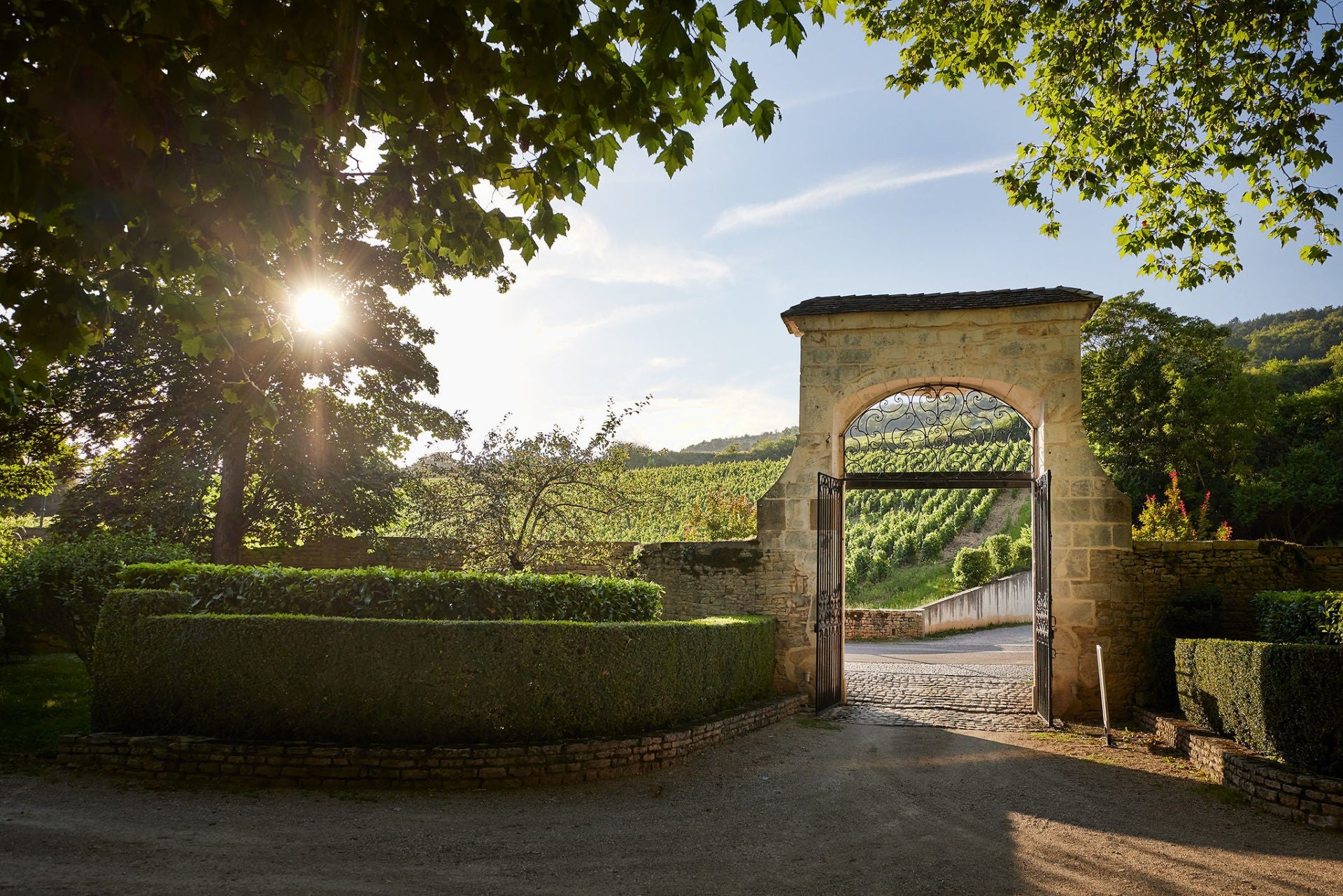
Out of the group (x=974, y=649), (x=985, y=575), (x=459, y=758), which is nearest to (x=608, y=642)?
(x=459, y=758)

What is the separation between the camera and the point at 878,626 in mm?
20406

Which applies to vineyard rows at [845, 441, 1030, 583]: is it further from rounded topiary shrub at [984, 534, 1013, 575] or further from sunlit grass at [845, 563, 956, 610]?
rounded topiary shrub at [984, 534, 1013, 575]

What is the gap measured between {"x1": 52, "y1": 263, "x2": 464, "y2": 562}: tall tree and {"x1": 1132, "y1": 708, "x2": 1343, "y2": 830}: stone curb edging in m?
12.3

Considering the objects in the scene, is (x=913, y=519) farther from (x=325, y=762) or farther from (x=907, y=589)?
(x=325, y=762)

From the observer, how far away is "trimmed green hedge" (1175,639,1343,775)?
5.64 m

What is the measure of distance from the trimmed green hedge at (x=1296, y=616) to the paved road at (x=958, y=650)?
23.4 feet

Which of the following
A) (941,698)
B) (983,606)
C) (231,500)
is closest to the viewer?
(941,698)

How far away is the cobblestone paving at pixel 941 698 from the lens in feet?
29.8

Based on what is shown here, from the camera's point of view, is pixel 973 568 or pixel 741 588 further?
pixel 973 568

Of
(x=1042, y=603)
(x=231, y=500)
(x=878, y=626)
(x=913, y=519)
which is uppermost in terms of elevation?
(x=913, y=519)

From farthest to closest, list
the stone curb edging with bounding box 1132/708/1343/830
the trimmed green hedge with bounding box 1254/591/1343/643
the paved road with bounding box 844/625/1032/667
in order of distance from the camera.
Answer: the paved road with bounding box 844/625/1032/667, the trimmed green hedge with bounding box 1254/591/1343/643, the stone curb edging with bounding box 1132/708/1343/830

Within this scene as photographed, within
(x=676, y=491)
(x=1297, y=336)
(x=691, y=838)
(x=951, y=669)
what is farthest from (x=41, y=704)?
(x=1297, y=336)

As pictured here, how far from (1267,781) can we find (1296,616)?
8.56 ft

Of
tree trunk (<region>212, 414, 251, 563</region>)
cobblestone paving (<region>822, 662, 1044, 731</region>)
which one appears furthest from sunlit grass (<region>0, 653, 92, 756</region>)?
cobblestone paving (<region>822, 662, 1044, 731</region>)
